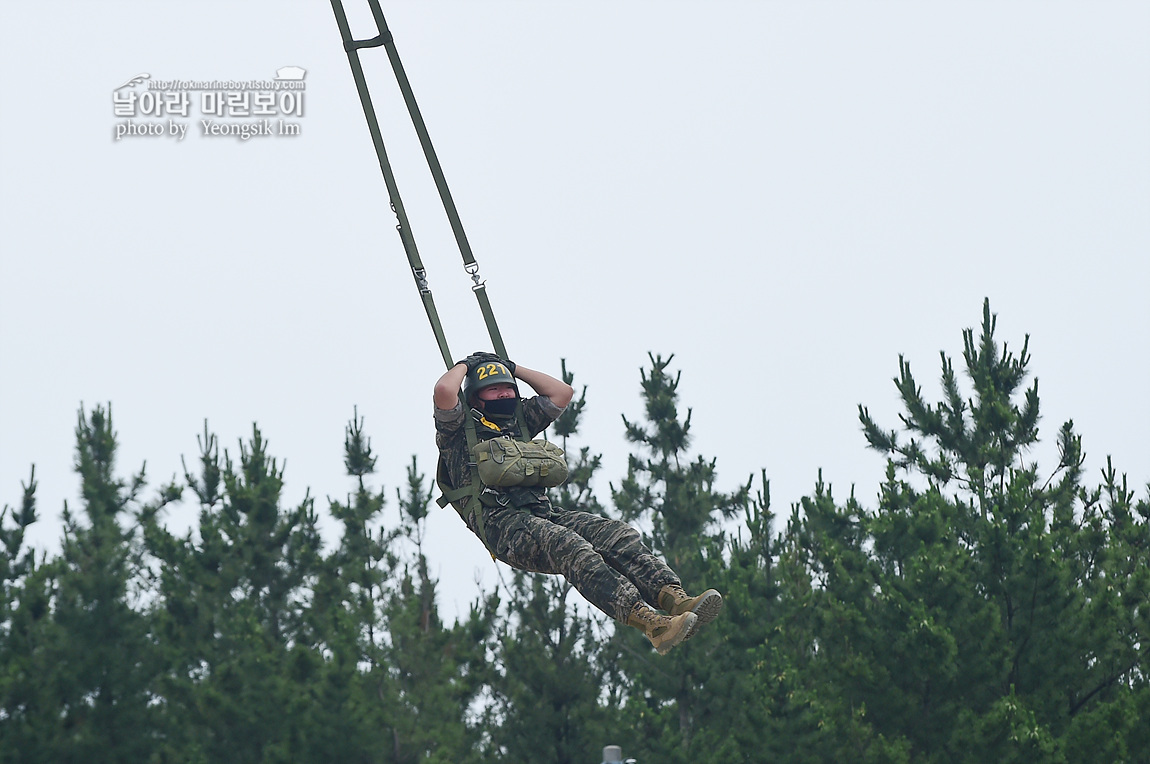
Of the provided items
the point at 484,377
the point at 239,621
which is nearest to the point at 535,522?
the point at 484,377

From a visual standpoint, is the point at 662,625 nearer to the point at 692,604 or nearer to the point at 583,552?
the point at 692,604

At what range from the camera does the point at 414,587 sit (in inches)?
1083

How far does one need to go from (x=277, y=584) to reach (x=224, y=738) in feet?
8.82

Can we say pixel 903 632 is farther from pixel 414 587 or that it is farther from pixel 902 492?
pixel 414 587

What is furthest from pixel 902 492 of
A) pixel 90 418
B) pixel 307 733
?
pixel 90 418

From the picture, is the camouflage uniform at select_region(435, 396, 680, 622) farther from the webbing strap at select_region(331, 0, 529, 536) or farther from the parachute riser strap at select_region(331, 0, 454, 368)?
the parachute riser strap at select_region(331, 0, 454, 368)

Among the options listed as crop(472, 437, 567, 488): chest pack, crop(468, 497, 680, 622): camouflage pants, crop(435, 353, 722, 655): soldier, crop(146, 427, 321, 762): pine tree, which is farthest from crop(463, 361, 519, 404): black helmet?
crop(146, 427, 321, 762): pine tree

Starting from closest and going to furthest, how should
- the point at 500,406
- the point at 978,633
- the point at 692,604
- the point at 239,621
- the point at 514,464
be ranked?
the point at 692,604
the point at 514,464
the point at 500,406
the point at 978,633
the point at 239,621

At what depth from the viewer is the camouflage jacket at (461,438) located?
29.4 feet

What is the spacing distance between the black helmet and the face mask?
10cm

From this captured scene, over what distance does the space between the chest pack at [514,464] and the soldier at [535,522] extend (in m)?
0.15

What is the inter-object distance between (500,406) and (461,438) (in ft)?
0.94

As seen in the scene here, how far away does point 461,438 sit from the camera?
9.16 m

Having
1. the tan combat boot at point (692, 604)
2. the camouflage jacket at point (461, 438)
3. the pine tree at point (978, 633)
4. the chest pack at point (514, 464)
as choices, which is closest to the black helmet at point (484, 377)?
the camouflage jacket at point (461, 438)
